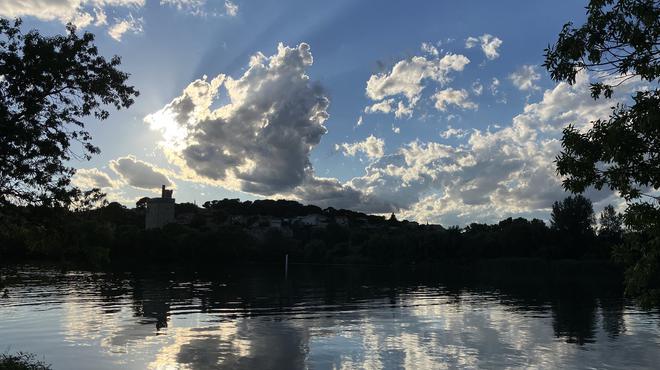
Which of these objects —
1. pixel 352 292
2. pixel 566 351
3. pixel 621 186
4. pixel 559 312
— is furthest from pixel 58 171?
pixel 352 292

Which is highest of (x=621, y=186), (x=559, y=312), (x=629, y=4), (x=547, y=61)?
(x=629, y=4)

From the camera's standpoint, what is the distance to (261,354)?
31.6 m

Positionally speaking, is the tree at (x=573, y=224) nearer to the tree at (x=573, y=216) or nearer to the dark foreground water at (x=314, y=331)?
the tree at (x=573, y=216)

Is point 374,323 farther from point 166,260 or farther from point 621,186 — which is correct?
point 166,260

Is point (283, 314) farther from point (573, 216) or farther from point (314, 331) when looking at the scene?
point (573, 216)

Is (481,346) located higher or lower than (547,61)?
lower

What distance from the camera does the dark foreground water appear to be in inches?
1195

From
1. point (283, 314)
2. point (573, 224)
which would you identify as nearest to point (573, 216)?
point (573, 224)

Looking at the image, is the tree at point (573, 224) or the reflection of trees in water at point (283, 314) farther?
the tree at point (573, 224)

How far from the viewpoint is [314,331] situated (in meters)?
40.3

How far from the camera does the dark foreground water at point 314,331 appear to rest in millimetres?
30344

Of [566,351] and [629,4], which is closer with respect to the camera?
[629,4]

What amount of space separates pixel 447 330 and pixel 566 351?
10.5 meters

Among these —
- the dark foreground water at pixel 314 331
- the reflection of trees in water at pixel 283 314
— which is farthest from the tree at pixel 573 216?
the dark foreground water at pixel 314 331
